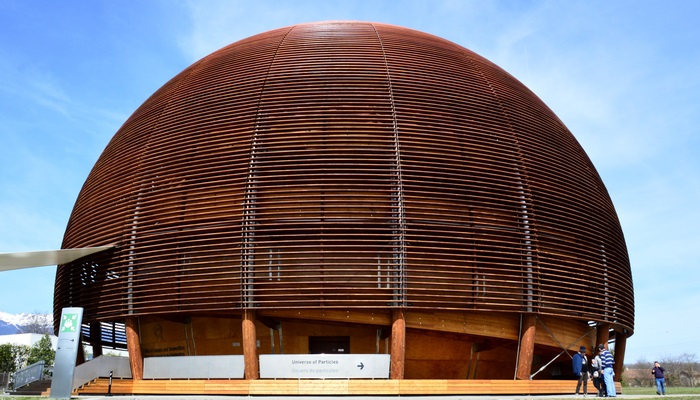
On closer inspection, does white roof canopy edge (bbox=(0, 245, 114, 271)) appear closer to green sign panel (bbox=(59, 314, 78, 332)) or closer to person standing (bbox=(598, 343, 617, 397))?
green sign panel (bbox=(59, 314, 78, 332))

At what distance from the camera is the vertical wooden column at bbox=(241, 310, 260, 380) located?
1606 cm

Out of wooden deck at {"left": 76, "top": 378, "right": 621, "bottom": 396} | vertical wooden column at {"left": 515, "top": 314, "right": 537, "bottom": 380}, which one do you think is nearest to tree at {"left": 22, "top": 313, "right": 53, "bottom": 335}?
wooden deck at {"left": 76, "top": 378, "right": 621, "bottom": 396}

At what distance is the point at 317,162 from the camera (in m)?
17.2

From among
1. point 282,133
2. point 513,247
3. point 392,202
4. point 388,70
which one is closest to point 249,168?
point 282,133

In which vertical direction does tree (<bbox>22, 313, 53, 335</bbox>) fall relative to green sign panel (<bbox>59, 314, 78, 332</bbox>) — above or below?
above

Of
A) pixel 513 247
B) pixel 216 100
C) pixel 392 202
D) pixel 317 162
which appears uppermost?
pixel 216 100

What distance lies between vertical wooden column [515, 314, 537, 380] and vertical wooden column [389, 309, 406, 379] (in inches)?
133

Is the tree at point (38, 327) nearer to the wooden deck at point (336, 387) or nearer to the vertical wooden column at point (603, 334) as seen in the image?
the wooden deck at point (336, 387)

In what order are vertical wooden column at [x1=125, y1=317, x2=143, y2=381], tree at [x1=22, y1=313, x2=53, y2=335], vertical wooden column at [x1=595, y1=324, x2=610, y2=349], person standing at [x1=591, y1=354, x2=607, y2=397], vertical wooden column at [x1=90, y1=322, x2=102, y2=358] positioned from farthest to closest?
tree at [x1=22, y1=313, x2=53, y2=335] → vertical wooden column at [x1=90, y1=322, x2=102, y2=358] → vertical wooden column at [x1=595, y1=324, x2=610, y2=349] → vertical wooden column at [x1=125, y1=317, x2=143, y2=381] → person standing at [x1=591, y1=354, x2=607, y2=397]

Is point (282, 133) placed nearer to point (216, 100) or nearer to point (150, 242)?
point (216, 100)

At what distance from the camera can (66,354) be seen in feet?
48.7

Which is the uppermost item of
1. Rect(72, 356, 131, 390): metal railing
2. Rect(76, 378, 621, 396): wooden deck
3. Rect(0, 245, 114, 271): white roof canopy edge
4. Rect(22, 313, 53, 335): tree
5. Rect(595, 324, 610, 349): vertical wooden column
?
Rect(22, 313, 53, 335): tree

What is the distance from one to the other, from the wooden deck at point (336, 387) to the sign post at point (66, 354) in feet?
7.99

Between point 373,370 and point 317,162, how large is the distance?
5.49 meters
